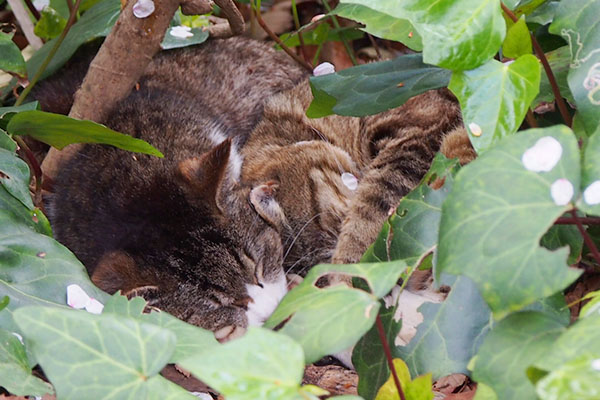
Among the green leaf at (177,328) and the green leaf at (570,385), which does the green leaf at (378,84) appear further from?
the green leaf at (570,385)

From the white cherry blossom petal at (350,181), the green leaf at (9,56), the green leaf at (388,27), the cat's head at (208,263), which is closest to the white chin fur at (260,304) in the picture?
the cat's head at (208,263)

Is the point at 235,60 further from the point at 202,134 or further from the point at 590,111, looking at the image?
the point at 590,111

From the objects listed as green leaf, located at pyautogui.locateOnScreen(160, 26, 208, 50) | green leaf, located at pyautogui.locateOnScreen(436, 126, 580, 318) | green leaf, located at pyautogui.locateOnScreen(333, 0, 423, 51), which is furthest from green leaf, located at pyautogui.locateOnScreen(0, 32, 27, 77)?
green leaf, located at pyautogui.locateOnScreen(436, 126, 580, 318)

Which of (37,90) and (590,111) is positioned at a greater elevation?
(590,111)

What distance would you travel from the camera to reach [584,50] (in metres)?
1.32

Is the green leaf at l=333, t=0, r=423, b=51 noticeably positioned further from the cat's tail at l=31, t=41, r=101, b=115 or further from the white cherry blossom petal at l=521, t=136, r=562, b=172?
the cat's tail at l=31, t=41, r=101, b=115

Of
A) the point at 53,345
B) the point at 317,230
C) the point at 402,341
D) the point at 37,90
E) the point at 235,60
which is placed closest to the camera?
the point at 53,345

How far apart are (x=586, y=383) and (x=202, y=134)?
1731 millimetres

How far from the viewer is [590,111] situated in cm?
127

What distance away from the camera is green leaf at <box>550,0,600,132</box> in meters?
1.27

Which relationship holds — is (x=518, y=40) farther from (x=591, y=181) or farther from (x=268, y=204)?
(x=268, y=204)

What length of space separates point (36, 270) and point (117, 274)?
0.36m

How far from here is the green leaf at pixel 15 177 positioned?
1.62 metres

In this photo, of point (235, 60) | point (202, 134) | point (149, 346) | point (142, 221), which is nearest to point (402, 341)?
point (149, 346)
